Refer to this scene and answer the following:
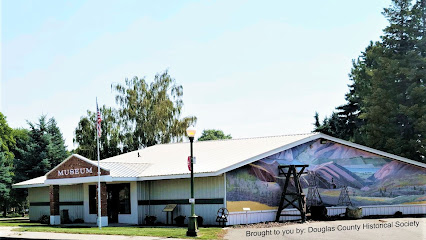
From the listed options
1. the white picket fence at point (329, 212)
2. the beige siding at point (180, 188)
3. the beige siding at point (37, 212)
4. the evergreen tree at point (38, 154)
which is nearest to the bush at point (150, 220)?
the beige siding at point (180, 188)

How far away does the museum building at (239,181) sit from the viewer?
1061 inches

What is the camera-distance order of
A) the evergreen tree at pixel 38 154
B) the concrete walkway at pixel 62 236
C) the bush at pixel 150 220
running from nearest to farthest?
the concrete walkway at pixel 62 236 < the bush at pixel 150 220 < the evergreen tree at pixel 38 154

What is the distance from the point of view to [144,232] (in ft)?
76.7

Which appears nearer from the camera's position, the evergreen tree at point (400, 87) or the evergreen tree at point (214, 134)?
the evergreen tree at point (400, 87)

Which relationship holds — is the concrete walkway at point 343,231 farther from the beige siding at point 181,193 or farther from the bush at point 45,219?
the bush at point 45,219

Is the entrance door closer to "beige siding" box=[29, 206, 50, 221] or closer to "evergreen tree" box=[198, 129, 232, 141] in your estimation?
"beige siding" box=[29, 206, 50, 221]

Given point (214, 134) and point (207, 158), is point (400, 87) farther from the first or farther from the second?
point (214, 134)

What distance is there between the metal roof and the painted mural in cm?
48

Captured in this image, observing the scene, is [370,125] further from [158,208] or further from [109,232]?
[109,232]

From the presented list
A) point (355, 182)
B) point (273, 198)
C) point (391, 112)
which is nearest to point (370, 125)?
point (391, 112)

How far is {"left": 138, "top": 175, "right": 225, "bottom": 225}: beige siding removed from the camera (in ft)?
87.5

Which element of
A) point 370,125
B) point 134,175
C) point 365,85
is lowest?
point 134,175

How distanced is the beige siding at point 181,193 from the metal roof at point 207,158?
611 mm

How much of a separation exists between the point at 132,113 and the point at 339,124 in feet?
73.5
